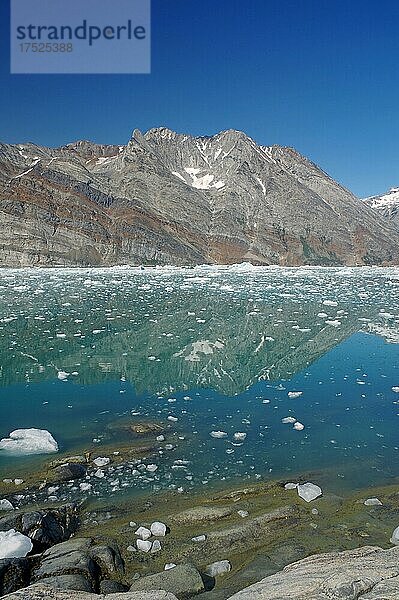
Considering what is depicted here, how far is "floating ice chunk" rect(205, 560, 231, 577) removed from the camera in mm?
5348

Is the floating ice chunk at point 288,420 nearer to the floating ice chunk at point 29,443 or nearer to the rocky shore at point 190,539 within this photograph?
the rocky shore at point 190,539

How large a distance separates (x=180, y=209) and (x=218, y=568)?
10587 cm

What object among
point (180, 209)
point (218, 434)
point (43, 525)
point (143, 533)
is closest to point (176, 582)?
point (143, 533)

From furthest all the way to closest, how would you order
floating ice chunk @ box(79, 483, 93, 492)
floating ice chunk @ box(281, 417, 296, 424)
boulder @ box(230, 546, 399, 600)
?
1. floating ice chunk @ box(281, 417, 296, 424)
2. floating ice chunk @ box(79, 483, 93, 492)
3. boulder @ box(230, 546, 399, 600)

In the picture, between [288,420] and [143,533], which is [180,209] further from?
[143,533]

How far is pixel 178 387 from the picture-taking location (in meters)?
13.1

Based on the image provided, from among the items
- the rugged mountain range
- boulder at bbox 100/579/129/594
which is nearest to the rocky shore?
boulder at bbox 100/579/129/594

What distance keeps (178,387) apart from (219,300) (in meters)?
18.8

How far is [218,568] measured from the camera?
213 inches

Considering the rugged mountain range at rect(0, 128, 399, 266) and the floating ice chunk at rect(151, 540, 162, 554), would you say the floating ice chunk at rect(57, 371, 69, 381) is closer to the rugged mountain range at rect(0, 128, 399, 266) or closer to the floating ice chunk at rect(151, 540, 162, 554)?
the floating ice chunk at rect(151, 540, 162, 554)

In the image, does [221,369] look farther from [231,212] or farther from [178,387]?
[231,212]

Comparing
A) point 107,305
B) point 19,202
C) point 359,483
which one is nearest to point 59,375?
point 359,483

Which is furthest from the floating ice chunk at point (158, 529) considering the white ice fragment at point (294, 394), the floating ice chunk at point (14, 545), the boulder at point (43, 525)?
the white ice fragment at point (294, 394)

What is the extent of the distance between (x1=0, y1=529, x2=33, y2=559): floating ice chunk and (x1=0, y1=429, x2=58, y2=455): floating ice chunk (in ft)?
10.3
